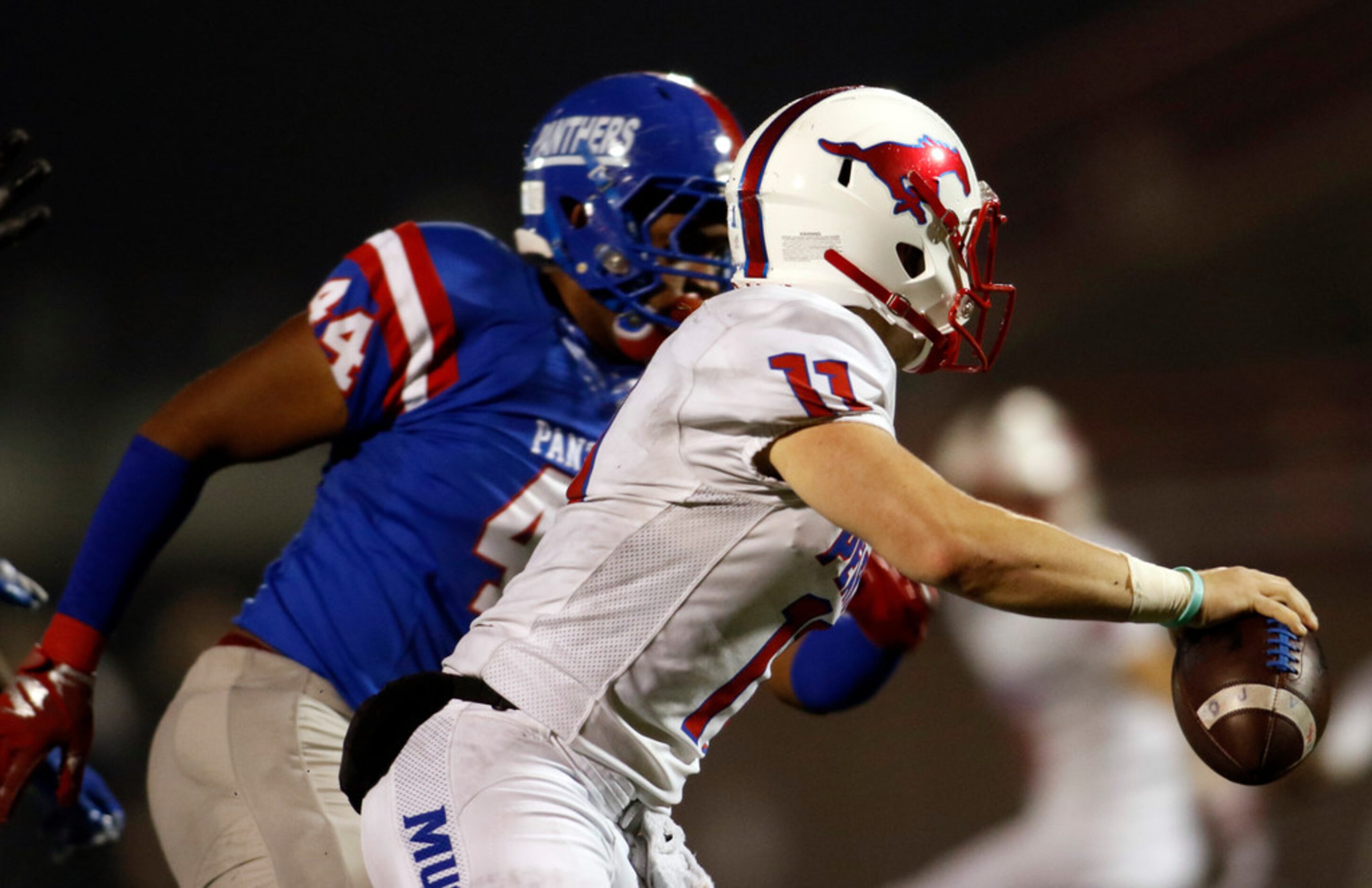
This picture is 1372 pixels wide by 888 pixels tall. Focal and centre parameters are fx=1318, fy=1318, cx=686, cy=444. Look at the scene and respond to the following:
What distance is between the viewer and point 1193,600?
134 centimetres

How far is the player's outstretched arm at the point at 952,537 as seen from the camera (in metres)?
1.21

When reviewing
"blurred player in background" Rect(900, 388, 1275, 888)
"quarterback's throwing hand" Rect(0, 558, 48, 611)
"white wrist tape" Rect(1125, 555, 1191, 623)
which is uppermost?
"white wrist tape" Rect(1125, 555, 1191, 623)

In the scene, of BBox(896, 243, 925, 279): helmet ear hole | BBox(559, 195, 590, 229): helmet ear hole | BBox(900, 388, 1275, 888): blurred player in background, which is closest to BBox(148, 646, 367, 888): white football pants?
BBox(559, 195, 590, 229): helmet ear hole

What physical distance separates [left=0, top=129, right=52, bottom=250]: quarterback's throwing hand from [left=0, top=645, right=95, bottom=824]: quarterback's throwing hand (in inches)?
28.0

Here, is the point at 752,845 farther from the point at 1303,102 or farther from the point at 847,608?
the point at 1303,102

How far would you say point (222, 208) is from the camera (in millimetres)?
4438

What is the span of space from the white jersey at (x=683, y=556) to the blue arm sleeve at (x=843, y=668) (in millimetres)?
609

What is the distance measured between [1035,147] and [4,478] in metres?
4.69

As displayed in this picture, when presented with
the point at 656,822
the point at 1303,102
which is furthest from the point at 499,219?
the point at 1303,102

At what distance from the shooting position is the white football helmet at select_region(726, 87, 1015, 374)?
4.89 ft

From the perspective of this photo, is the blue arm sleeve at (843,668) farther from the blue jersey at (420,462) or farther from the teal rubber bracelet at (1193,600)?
the teal rubber bracelet at (1193,600)

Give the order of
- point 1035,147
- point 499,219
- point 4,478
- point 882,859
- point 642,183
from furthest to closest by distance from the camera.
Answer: point 1035,147 → point 499,219 → point 882,859 → point 4,478 → point 642,183

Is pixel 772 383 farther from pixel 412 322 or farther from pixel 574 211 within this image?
pixel 574 211

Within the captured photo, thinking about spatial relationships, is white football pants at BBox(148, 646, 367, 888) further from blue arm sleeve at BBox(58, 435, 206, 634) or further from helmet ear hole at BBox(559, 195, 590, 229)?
helmet ear hole at BBox(559, 195, 590, 229)
